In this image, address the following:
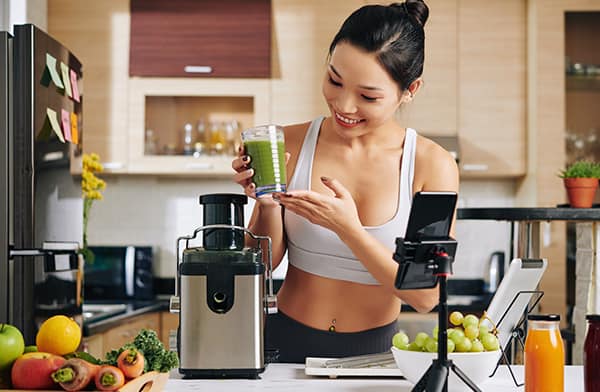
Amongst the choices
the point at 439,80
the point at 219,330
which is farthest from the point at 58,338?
the point at 439,80

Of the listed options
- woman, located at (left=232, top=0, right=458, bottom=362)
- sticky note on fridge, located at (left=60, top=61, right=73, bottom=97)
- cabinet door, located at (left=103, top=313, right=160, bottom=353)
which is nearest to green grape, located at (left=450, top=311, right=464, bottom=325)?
woman, located at (left=232, top=0, right=458, bottom=362)

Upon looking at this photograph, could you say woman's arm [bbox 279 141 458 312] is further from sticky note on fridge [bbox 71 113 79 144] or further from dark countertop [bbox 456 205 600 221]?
sticky note on fridge [bbox 71 113 79 144]

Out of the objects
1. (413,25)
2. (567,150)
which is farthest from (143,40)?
(413,25)

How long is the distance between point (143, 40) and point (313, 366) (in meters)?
3.02

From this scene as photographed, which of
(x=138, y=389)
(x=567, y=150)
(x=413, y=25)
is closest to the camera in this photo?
(x=138, y=389)

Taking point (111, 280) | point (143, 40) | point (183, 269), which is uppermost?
point (143, 40)

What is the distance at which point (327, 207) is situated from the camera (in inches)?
71.3

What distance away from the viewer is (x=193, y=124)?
15.2 ft

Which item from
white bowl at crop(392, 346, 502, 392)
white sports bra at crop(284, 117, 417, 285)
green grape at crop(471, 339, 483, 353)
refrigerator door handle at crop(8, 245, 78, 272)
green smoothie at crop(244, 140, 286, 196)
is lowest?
white bowl at crop(392, 346, 502, 392)

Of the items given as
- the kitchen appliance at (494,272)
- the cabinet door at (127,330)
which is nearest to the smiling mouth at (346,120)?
the cabinet door at (127,330)

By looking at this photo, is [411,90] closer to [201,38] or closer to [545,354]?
[545,354]

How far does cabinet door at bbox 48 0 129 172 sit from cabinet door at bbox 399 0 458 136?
143cm

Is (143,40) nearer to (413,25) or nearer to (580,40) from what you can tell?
(580,40)

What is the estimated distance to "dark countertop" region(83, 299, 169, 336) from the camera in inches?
140
